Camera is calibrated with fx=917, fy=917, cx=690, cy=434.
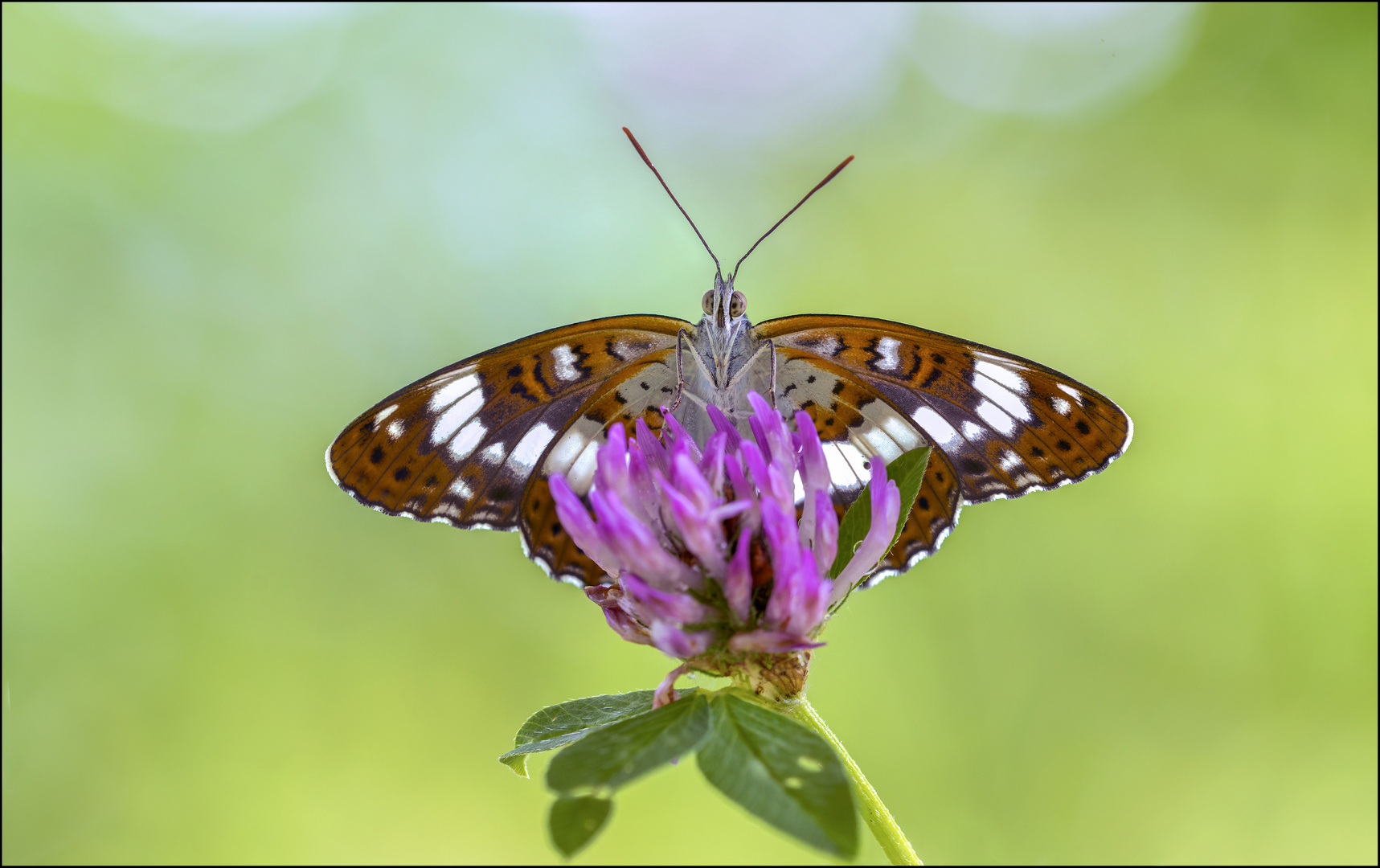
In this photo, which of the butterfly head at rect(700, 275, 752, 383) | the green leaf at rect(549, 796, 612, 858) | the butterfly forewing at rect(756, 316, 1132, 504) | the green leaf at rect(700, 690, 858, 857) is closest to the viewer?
the green leaf at rect(700, 690, 858, 857)

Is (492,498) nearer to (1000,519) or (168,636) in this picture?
(1000,519)

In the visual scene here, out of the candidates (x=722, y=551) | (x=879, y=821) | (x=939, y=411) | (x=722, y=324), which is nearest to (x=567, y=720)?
(x=722, y=551)

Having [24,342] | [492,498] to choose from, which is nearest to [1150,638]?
[492,498]

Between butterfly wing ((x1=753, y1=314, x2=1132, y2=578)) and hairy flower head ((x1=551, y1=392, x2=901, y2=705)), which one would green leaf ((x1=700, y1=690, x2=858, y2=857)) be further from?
butterfly wing ((x1=753, y1=314, x2=1132, y2=578))

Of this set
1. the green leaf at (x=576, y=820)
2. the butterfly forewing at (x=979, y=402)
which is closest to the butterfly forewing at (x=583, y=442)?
the butterfly forewing at (x=979, y=402)

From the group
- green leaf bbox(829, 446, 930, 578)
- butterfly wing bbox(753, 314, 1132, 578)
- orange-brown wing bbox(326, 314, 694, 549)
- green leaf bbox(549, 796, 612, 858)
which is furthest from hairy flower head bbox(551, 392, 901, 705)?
orange-brown wing bbox(326, 314, 694, 549)

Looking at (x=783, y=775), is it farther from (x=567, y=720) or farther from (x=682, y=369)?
(x=682, y=369)

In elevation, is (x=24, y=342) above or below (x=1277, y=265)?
above
